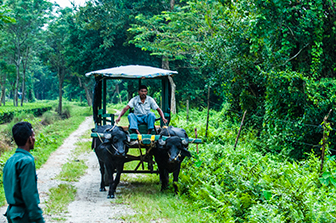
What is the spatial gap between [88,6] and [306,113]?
21.0m

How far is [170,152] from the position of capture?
757 cm

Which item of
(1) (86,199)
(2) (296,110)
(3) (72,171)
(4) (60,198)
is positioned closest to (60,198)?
(4) (60,198)

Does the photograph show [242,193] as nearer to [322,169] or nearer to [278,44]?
[322,169]

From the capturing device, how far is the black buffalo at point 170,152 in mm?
7578

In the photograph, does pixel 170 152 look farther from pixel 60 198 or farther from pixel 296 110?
pixel 296 110

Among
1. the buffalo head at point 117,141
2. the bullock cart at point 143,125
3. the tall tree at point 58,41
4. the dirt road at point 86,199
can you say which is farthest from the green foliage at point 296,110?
the tall tree at point 58,41

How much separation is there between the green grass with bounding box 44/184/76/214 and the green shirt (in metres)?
3.45

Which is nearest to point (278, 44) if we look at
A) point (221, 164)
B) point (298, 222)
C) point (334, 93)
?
point (334, 93)

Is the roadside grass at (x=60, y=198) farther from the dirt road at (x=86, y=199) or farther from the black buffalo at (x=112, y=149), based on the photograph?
the black buffalo at (x=112, y=149)

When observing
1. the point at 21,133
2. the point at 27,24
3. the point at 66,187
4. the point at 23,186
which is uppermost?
the point at 27,24

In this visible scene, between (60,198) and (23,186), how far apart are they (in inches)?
175

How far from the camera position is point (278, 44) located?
10203 millimetres

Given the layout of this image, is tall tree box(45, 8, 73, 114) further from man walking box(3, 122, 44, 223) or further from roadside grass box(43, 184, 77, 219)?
man walking box(3, 122, 44, 223)

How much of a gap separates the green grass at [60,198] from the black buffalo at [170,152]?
2.15 m
